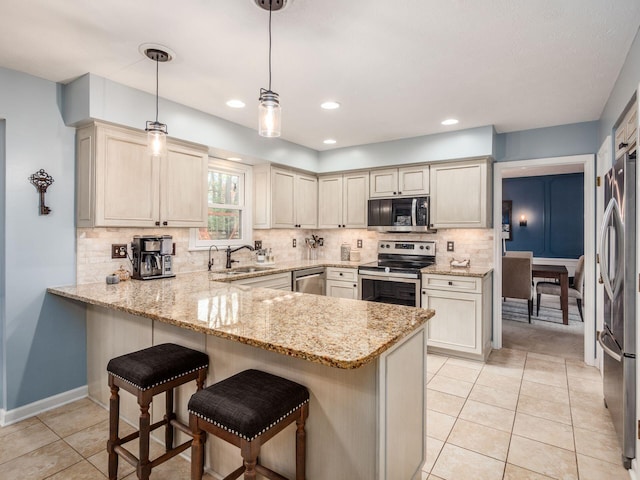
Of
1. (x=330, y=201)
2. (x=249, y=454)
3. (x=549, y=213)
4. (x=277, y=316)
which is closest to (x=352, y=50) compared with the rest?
(x=277, y=316)

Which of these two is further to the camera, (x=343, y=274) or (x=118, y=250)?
(x=343, y=274)

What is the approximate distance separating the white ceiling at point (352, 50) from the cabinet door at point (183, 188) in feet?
1.53

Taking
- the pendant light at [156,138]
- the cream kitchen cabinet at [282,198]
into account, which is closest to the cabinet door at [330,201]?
the cream kitchen cabinet at [282,198]

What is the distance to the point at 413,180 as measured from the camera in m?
4.26

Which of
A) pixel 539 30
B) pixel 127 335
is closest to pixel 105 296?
pixel 127 335

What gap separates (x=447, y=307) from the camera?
3.76 meters

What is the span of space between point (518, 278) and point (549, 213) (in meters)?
3.37

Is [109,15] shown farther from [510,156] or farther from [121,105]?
[510,156]

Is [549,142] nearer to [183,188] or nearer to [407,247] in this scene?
[407,247]

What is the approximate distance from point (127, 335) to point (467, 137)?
3641mm

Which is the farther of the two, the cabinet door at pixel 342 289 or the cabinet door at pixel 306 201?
the cabinet door at pixel 306 201

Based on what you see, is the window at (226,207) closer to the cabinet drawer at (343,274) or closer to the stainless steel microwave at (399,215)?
the cabinet drawer at (343,274)

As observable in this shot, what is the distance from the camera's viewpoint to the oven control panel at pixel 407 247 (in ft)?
14.7

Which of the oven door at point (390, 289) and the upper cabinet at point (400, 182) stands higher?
the upper cabinet at point (400, 182)
